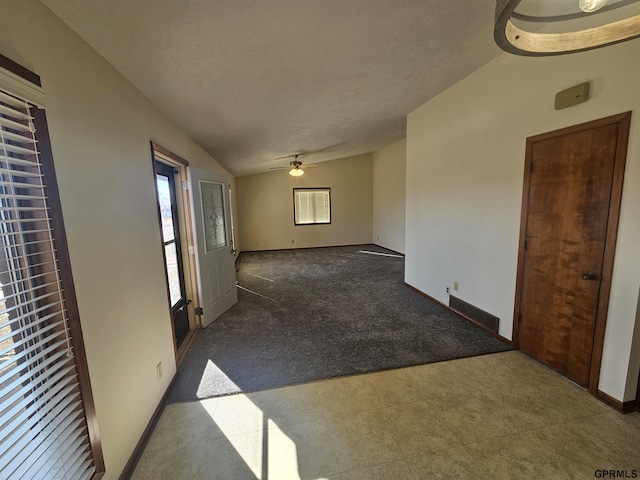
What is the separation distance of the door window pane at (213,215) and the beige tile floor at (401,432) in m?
2.00

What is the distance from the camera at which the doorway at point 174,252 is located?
9.21 feet

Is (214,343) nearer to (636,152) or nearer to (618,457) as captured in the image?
(618,457)

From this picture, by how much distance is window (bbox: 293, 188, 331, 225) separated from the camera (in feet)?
27.2

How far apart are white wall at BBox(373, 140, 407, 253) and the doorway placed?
17.4ft

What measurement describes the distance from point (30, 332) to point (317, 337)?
235cm

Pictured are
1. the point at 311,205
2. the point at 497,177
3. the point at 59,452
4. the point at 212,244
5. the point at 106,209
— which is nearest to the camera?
the point at 59,452

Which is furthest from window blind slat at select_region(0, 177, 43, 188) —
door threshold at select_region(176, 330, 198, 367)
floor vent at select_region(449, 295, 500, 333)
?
floor vent at select_region(449, 295, 500, 333)

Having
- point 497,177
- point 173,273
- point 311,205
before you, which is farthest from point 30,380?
point 311,205

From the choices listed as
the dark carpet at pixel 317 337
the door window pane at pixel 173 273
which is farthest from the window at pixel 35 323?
the door window pane at pixel 173 273

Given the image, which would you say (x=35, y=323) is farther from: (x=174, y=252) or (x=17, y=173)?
(x=174, y=252)

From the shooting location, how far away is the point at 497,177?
Result: 272 cm

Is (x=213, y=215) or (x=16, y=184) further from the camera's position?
(x=213, y=215)

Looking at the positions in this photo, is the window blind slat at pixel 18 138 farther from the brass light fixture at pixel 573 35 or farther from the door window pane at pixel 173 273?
the door window pane at pixel 173 273

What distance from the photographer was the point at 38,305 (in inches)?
42.3
